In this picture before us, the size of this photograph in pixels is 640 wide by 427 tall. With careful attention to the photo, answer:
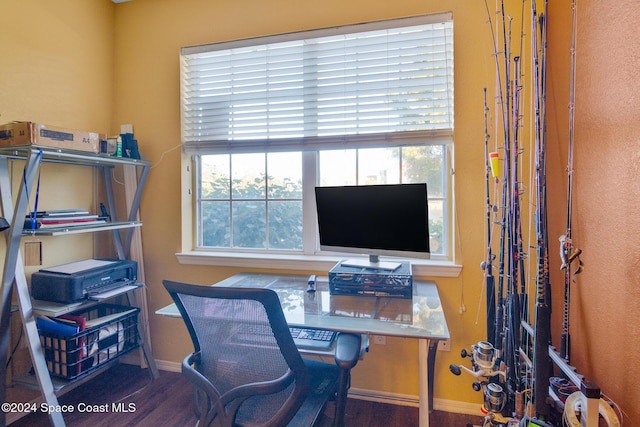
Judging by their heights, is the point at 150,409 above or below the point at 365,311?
below

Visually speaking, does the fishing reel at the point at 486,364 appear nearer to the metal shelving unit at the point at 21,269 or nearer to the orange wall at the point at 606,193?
the orange wall at the point at 606,193

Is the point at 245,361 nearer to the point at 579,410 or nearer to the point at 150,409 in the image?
the point at 579,410

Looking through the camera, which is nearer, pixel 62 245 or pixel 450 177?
pixel 450 177

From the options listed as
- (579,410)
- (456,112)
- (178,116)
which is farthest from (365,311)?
(178,116)

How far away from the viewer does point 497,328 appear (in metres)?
1.44

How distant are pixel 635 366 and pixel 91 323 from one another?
2513 mm

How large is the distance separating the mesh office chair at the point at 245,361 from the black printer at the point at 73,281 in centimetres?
104

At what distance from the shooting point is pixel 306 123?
83.4 inches

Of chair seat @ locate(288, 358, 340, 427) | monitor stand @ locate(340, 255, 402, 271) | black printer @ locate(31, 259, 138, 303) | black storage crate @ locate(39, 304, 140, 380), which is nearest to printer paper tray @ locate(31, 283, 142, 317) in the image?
black printer @ locate(31, 259, 138, 303)

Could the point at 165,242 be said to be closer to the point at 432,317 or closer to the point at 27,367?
the point at 27,367

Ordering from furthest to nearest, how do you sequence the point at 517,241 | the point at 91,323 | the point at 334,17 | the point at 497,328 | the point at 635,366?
the point at 334,17 < the point at 91,323 < the point at 497,328 < the point at 517,241 < the point at 635,366

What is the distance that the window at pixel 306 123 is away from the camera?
75.8 inches

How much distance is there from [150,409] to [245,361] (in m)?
1.31

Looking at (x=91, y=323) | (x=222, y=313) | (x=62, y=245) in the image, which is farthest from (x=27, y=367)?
(x=222, y=313)
